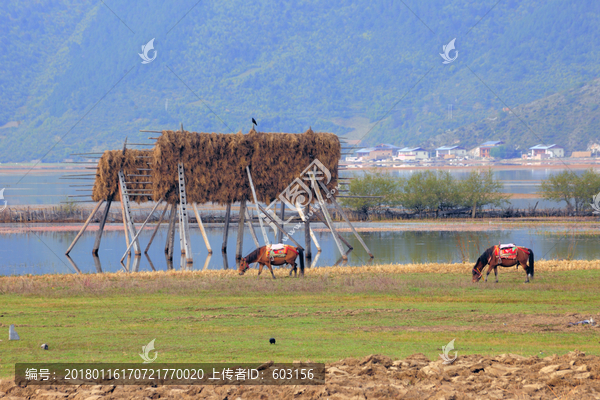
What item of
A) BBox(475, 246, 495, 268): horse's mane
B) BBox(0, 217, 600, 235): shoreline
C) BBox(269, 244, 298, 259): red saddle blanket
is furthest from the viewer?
BBox(0, 217, 600, 235): shoreline

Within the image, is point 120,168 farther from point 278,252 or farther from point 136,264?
point 278,252

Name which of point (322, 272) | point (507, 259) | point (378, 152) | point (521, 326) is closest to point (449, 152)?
point (378, 152)

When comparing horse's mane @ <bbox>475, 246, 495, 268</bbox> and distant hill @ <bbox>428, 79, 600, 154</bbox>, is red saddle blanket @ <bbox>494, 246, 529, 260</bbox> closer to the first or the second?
horse's mane @ <bbox>475, 246, 495, 268</bbox>

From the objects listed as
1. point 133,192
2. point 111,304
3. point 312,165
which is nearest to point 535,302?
point 111,304

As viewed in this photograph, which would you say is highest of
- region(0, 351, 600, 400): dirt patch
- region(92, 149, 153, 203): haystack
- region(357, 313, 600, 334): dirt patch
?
region(92, 149, 153, 203): haystack

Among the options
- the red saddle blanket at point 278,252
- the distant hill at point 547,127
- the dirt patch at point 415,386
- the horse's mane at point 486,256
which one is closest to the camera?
the dirt patch at point 415,386

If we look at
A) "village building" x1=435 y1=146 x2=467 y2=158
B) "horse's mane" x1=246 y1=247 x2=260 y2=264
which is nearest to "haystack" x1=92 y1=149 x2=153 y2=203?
"horse's mane" x1=246 y1=247 x2=260 y2=264

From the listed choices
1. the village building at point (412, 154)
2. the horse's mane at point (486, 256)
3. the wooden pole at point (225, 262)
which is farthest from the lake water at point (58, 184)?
the horse's mane at point (486, 256)

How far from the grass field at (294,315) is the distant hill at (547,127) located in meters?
160

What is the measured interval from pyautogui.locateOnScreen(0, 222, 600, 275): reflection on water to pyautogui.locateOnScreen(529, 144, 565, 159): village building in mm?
131150

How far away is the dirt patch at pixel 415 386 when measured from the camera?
887cm

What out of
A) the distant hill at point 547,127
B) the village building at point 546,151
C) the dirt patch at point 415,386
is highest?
the distant hill at point 547,127

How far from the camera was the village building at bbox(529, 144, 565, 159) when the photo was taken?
167750 mm

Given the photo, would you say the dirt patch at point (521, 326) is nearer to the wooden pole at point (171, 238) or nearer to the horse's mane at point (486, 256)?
the horse's mane at point (486, 256)
